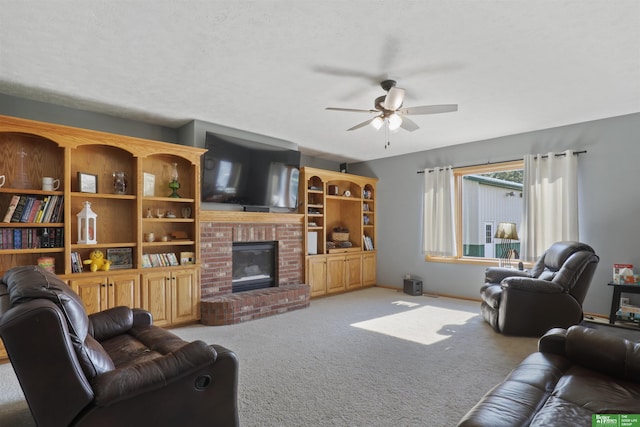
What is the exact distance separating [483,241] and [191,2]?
5637 millimetres

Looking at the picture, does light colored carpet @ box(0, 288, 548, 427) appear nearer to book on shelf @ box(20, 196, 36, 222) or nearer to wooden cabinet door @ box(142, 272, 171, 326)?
wooden cabinet door @ box(142, 272, 171, 326)

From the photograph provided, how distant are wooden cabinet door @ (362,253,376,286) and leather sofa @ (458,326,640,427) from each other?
4602mm

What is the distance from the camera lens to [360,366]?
301 cm

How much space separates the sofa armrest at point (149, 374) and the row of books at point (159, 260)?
2.64 m

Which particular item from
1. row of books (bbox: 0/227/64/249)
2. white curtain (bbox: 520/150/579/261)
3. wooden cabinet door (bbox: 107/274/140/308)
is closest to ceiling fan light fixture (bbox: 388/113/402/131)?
white curtain (bbox: 520/150/579/261)

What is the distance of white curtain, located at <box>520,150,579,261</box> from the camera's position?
4629 millimetres

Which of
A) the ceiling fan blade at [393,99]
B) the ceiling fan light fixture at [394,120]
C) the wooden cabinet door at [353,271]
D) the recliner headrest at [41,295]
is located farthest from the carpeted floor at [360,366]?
the ceiling fan blade at [393,99]

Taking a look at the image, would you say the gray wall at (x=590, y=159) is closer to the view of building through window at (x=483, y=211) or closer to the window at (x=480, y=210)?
the window at (x=480, y=210)

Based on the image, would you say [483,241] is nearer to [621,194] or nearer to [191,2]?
[621,194]

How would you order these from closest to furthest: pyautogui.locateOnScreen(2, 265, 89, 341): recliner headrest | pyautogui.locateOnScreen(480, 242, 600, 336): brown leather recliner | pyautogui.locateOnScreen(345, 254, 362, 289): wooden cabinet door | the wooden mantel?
pyautogui.locateOnScreen(2, 265, 89, 341): recliner headrest < pyautogui.locateOnScreen(480, 242, 600, 336): brown leather recliner < the wooden mantel < pyautogui.locateOnScreen(345, 254, 362, 289): wooden cabinet door

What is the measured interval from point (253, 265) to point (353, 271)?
2133 millimetres

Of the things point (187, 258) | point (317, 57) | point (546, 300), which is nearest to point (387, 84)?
point (317, 57)

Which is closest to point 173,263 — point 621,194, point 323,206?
point 323,206

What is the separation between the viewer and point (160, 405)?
1718mm
